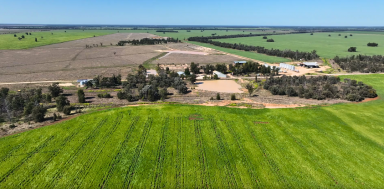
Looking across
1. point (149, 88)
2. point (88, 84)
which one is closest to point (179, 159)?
point (149, 88)

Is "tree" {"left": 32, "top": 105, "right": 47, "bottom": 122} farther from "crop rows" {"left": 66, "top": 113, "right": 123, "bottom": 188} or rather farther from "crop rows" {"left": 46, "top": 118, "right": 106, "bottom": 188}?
"crop rows" {"left": 66, "top": 113, "right": 123, "bottom": 188}

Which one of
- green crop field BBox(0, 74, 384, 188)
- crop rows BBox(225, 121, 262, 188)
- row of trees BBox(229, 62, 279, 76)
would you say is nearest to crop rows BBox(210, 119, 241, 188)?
green crop field BBox(0, 74, 384, 188)

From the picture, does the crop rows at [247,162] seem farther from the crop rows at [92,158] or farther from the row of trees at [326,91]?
the row of trees at [326,91]

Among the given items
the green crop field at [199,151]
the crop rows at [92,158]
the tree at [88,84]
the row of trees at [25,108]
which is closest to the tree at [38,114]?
the row of trees at [25,108]

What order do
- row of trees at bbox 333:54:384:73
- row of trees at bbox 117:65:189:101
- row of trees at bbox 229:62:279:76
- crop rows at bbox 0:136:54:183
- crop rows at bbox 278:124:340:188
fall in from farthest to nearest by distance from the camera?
row of trees at bbox 333:54:384:73, row of trees at bbox 229:62:279:76, row of trees at bbox 117:65:189:101, crop rows at bbox 278:124:340:188, crop rows at bbox 0:136:54:183

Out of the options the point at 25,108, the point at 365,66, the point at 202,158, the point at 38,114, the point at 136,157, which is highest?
the point at 365,66

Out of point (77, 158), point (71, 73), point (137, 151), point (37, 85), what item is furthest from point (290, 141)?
point (71, 73)

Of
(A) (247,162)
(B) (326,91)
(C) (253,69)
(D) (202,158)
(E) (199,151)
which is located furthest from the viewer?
(C) (253,69)

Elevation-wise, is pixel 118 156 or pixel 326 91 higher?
pixel 326 91

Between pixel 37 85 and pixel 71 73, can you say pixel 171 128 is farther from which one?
Answer: pixel 71 73

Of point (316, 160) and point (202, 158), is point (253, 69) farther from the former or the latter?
point (202, 158)
